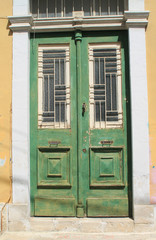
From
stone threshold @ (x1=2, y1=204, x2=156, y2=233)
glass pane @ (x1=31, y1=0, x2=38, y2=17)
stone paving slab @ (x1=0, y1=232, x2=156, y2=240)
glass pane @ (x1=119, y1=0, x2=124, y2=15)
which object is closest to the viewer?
stone paving slab @ (x1=0, y1=232, x2=156, y2=240)

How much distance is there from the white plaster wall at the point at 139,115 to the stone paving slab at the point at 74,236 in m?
0.52

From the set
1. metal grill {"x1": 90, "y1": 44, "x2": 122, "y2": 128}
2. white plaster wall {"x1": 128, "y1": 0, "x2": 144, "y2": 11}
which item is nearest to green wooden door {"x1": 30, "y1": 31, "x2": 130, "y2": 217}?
metal grill {"x1": 90, "y1": 44, "x2": 122, "y2": 128}

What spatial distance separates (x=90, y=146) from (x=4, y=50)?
89.6 inches

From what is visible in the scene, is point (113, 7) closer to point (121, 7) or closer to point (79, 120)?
point (121, 7)

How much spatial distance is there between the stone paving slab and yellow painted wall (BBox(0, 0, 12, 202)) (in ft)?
2.02

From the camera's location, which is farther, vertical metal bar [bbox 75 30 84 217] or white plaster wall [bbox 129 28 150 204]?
vertical metal bar [bbox 75 30 84 217]

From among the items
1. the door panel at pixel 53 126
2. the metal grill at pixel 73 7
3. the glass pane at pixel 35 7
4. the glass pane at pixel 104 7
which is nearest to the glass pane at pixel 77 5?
the metal grill at pixel 73 7

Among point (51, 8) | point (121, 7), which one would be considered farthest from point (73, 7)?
point (121, 7)

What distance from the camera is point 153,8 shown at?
5078mm

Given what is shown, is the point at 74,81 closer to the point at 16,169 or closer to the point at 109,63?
the point at 109,63

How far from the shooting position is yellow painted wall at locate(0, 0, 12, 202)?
5023 millimetres

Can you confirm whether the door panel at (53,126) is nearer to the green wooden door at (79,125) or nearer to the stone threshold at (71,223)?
the green wooden door at (79,125)

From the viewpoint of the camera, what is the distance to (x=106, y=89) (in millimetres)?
5203

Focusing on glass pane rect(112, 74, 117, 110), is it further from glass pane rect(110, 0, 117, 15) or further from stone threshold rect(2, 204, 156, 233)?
stone threshold rect(2, 204, 156, 233)
